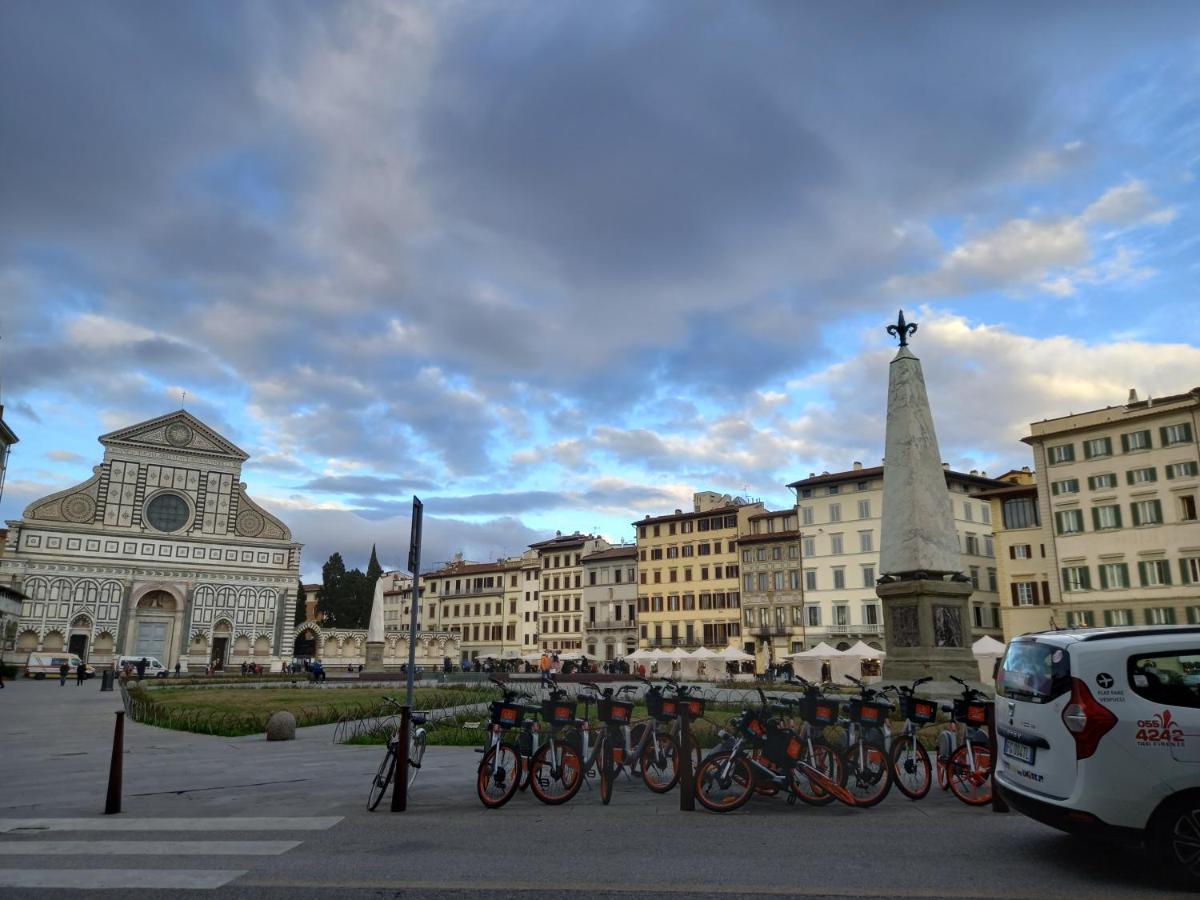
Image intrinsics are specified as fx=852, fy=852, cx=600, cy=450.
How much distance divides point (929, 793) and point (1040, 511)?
1924 inches

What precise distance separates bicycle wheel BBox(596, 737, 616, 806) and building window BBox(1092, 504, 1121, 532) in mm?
48835

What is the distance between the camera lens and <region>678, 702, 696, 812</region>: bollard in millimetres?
8734

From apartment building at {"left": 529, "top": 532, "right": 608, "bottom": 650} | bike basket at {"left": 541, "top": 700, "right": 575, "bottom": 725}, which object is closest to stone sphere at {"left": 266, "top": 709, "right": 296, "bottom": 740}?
bike basket at {"left": 541, "top": 700, "right": 575, "bottom": 725}

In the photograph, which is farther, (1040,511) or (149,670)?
(149,670)

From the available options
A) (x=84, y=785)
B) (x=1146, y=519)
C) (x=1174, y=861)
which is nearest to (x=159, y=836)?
(x=84, y=785)

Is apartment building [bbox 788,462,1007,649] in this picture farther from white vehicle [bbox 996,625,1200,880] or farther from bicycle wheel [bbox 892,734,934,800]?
white vehicle [bbox 996,625,1200,880]

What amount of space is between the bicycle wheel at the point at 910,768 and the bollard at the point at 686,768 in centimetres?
229

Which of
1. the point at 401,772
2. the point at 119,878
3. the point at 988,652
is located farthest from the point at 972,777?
the point at 988,652

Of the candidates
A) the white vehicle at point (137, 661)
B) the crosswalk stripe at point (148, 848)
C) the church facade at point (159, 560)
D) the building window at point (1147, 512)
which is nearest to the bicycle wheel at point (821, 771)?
the crosswalk stripe at point (148, 848)

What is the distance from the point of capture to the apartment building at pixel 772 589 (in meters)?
66.0

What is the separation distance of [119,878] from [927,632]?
57.5 feet

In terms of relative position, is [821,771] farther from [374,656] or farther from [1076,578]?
[374,656]

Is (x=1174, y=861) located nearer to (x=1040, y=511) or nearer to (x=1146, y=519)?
(x=1146, y=519)

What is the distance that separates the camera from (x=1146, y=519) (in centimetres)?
4731
